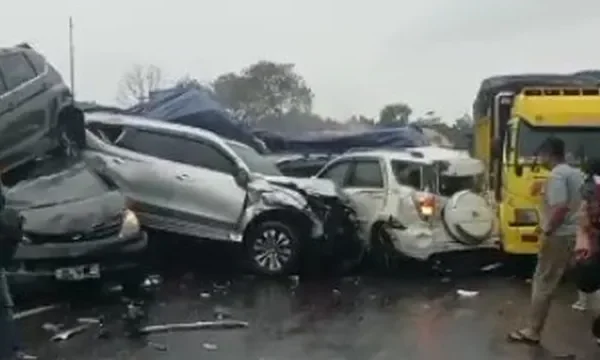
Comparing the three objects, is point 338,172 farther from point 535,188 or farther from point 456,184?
point 535,188

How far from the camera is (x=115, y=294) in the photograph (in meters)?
12.8

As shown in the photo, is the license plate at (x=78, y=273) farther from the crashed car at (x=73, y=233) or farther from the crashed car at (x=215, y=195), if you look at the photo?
the crashed car at (x=215, y=195)

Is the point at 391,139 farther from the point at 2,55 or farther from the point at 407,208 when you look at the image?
the point at 2,55

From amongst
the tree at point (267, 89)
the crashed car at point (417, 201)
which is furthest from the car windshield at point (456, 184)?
the tree at point (267, 89)

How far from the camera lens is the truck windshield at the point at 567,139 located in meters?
14.9

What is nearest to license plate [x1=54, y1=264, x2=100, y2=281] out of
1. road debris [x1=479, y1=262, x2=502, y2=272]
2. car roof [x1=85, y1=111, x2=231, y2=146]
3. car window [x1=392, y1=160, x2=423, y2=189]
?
car roof [x1=85, y1=111, x2=231, y2=146]

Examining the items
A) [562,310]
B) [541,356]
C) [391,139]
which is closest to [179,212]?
[562,310]

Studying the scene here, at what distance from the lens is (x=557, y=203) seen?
1030 centimetres

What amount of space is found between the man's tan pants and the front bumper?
13.5 ft

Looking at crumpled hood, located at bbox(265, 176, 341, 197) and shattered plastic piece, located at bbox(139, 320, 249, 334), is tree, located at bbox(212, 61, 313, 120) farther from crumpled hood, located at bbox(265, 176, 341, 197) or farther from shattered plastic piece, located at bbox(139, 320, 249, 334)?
shattered plastic piece, located at bbox(139, 320, 249, 334)

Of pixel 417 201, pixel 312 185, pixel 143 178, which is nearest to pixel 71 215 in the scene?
pixel 143 178

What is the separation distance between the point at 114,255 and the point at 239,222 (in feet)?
11.1

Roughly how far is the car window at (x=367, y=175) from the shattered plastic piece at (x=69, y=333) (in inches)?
231

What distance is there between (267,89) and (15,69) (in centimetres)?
3129
